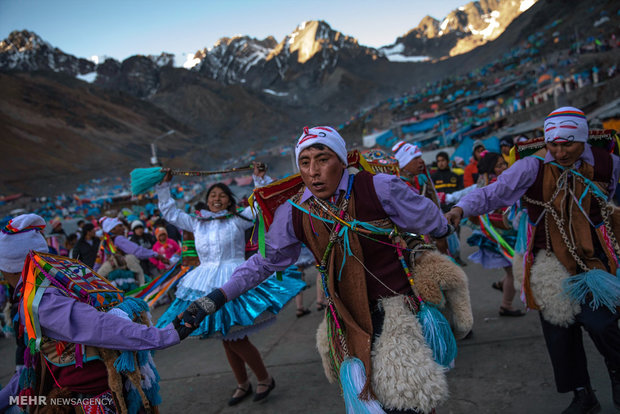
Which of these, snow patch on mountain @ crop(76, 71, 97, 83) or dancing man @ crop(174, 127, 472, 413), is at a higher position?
snow patch on mountain @ crop(76, 71, 97, 83)

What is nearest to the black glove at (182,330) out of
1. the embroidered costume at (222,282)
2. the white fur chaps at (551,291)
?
the embroidered costume at (222,282)

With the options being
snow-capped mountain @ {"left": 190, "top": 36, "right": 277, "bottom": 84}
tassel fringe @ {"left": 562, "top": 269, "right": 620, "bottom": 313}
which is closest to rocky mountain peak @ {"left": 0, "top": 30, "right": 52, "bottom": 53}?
snow-capped mountain @ {"left": 190, "top": 36, "right": 277, "bottom": 84}

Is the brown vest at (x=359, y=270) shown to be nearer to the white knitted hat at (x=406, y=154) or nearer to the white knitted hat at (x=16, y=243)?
the white knitted hat at (x=16, y=243)

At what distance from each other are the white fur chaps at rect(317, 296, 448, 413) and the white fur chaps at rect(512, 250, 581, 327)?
1153 millimetres

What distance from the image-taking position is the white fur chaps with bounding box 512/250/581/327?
278 centimetres

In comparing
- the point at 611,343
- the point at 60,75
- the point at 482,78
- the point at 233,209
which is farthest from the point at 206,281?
the point at 60,75

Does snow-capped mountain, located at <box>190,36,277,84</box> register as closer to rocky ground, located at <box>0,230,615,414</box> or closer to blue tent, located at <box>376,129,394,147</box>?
blue tent, located at <box>376,129,394,147</box>

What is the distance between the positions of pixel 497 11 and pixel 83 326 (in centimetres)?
21414

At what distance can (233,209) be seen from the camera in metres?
4.53

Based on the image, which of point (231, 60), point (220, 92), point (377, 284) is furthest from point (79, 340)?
point (231, 60)

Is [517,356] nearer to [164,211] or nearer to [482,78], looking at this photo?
[164,211]

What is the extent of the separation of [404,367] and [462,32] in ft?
685

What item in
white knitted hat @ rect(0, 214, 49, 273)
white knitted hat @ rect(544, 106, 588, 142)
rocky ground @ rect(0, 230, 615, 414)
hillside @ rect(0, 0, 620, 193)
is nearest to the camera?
white knitted hat @ rect(0, 214, 49, 273)

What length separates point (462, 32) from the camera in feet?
609
